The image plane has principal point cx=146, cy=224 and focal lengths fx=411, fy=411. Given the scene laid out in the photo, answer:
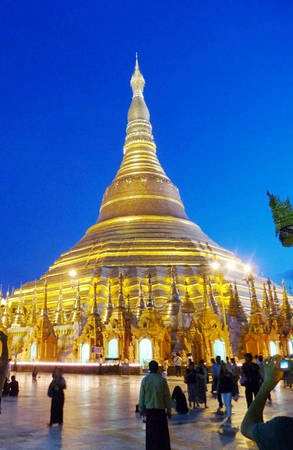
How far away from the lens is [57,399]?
8828mm

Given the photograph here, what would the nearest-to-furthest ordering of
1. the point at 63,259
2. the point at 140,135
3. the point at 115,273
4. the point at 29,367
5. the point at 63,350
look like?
the point at 29,367, the point at 63,350, the point at 115,273, the point at 63,259, the point at 140,135

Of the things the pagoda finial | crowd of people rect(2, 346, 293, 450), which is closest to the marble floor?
crowd of people rect(2, 346, 293, 450)

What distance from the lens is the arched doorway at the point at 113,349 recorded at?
28.0 metres

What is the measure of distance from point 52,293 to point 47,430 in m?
33.0

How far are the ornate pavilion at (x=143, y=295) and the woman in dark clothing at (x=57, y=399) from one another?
52.2ft

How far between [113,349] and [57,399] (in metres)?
19.9

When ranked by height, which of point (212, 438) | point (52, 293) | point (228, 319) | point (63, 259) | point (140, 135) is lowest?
point (212, 438)

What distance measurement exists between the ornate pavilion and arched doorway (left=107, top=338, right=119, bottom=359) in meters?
0.07

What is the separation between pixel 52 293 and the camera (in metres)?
40.2

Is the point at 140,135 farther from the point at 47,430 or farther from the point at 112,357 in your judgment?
the point at 47,430

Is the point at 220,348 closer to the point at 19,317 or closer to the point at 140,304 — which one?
the point at 140,304

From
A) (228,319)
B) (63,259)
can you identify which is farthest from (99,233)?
(228,319)

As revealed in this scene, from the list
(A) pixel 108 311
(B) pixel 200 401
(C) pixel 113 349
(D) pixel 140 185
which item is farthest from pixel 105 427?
(D) pixel 140 185

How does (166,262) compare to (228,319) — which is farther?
(166,262)
